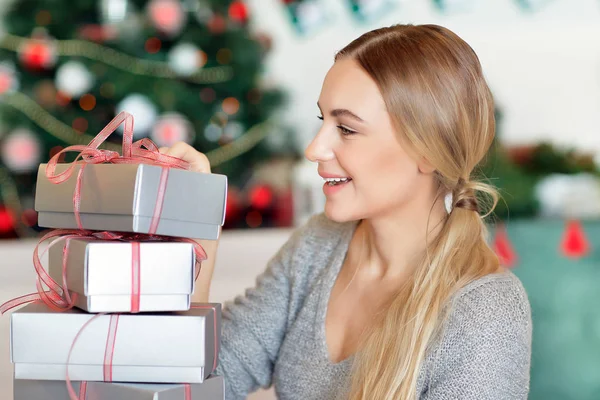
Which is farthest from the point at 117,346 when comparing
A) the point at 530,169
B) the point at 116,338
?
the point at 530,169

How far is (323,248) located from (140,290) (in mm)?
646

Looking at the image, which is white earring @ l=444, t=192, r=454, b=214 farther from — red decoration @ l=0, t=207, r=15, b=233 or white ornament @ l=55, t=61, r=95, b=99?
red decoration @ l=0, t=207, r=15, b=233

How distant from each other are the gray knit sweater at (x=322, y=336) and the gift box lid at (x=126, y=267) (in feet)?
1.52

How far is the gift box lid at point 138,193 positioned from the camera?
0.91 meters

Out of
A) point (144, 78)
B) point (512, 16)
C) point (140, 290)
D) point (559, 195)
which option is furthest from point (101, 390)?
point (512, 16)

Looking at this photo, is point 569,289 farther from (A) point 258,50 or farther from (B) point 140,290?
(B) point 140,290

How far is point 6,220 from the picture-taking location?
3.24 meters

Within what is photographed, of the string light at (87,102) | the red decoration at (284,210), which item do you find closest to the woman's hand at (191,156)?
the string light at (87,102)

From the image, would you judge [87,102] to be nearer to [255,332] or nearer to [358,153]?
[255,332]

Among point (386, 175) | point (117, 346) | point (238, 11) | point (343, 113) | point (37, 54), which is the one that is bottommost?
point (117, 346)

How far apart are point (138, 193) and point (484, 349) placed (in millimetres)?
600

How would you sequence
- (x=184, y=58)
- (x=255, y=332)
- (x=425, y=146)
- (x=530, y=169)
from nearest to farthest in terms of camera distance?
(x=425, y=146) < (x=255, y=332) < (x=184, y=58) < (x=530, y=169)

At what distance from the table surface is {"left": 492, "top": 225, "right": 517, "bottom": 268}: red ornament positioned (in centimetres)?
100

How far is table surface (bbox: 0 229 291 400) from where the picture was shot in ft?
10.2
